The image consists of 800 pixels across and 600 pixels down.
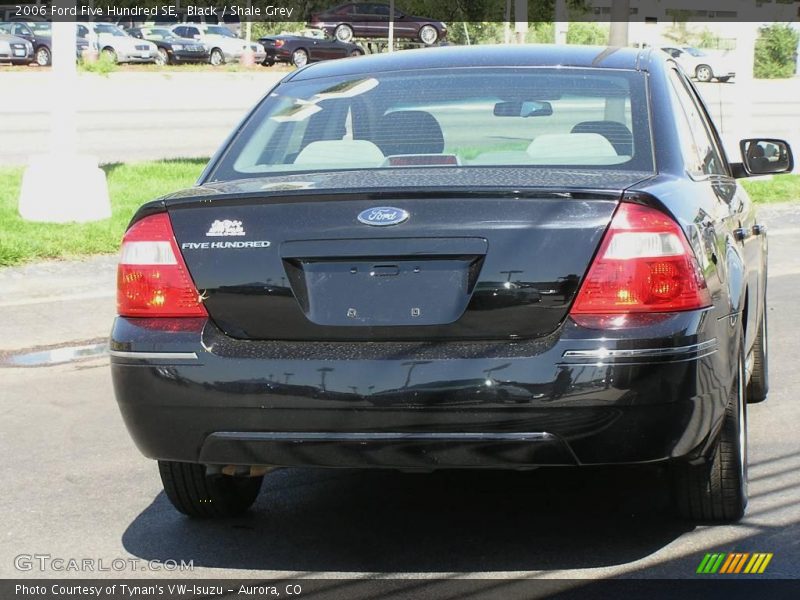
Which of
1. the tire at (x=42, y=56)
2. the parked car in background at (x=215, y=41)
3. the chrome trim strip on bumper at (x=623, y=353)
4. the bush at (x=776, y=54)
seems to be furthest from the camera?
the bush at (x=776, y=54)

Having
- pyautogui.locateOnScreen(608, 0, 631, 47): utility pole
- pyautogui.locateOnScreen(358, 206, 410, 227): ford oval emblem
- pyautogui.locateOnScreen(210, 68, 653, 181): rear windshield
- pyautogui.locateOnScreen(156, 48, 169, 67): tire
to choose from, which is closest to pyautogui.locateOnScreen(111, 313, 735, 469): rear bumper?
pyautogui.locateOnScreen(358, 206, 410, 227): ford oval emblem

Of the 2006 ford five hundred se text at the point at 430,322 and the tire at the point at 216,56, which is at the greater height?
the 2006 ford five hundred se text at the point at 430,322

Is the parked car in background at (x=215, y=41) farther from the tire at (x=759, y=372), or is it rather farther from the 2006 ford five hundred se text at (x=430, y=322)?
the 2006 ford five hundred se text at (x=430, y=322)

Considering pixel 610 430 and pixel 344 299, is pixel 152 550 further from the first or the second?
pixel 610 430

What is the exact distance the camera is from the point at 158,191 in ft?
46.9

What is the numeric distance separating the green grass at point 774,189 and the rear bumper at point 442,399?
12361 mm

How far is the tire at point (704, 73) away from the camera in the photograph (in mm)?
50969

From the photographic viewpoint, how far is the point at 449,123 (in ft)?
16.6

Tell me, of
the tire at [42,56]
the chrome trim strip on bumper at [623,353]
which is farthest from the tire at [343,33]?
the chrome trim strip on bumper at [623,353]

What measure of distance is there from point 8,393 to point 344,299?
11.8ft

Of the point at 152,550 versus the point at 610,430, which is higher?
the point at 610,430

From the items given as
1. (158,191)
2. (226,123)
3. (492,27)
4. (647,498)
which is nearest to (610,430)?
(647,498)

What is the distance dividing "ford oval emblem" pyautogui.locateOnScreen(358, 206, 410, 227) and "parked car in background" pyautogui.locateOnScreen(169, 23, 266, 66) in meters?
47.3

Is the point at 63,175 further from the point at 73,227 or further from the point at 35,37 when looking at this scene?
the point at 35,37
